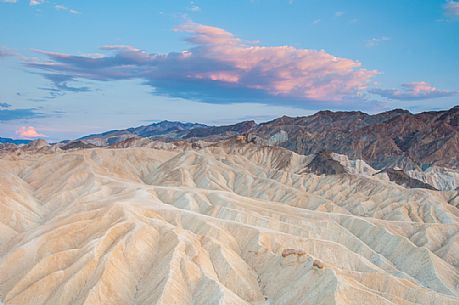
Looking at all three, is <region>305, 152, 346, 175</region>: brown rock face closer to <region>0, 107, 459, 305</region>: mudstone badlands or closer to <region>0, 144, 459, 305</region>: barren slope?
<region>0, 107, 459, 305</region>: mudstone badlands

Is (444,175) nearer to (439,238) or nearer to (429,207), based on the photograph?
(429,207)

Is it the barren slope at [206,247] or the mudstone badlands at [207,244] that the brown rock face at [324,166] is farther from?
the barren slope at [206,247]

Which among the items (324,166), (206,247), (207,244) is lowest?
(324,166)

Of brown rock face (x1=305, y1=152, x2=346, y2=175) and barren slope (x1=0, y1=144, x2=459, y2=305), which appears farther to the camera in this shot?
brown rock face (x1=305, y1=152, x2=346, y2=175)

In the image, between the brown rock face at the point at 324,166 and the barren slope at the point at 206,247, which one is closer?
the barren slope at the point at 206,247

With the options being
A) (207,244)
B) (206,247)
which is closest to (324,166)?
(207,244)

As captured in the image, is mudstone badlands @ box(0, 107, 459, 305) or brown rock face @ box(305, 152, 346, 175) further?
brown rock face @ box(305, 152, 346, 175)

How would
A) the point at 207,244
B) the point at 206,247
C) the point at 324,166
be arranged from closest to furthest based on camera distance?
the point at 206,247 < the point at 207,244 < the point at 324,166

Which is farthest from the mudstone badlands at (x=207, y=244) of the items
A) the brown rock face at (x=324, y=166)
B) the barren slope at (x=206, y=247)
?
the brown rock face at (x=324, y=166)

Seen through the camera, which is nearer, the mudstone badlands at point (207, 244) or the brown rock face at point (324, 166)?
the mudstone badlands at point (207, 244)

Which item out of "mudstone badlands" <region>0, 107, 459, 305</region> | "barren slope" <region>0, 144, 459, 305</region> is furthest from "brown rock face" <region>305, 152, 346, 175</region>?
"barren slope" <region>0, 144, 459, 305</region>

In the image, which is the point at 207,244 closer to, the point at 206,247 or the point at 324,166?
the point at 206,247
